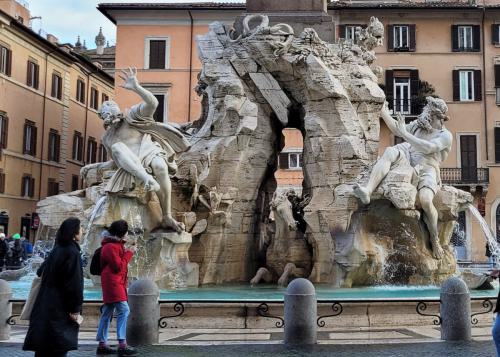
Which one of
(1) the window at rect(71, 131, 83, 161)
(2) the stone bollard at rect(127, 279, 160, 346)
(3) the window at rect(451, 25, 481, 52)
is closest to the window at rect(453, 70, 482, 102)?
(3) the window at rect(451, 25, 481, 52)

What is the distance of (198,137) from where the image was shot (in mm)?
13461

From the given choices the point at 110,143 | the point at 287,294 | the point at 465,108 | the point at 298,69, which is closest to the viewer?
the point at 287,294

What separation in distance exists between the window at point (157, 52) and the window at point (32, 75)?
616cm

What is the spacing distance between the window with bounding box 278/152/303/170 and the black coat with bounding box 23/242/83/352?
2703 centimetres

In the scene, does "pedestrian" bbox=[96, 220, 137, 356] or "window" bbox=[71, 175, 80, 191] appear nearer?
"pedestrian" bbox=[96, 220, 137, 356]

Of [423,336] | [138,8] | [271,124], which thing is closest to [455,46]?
[138,8]

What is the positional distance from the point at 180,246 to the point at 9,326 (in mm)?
4332

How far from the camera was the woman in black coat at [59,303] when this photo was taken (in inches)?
197

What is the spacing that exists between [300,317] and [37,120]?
33528 mm

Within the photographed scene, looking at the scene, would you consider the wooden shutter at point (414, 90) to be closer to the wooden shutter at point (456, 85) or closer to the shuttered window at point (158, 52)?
the wooden shutter at point (456, 85)

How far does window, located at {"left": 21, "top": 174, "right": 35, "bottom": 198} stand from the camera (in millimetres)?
36750

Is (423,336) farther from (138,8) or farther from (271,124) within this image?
(138,8)

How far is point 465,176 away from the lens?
35531 mm

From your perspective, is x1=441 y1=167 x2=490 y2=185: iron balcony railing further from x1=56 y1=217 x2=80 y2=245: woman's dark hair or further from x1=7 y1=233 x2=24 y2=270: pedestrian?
x1=56 y1=217 x2=80 y2=245: woman's dark hair
